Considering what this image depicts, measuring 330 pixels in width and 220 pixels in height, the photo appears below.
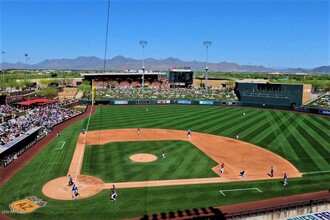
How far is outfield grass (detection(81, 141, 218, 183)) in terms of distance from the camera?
28.5 metres

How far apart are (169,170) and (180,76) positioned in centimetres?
9033

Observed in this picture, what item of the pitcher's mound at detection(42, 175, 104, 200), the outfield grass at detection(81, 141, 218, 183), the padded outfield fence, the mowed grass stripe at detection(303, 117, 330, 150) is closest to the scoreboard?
the padded outfield fence

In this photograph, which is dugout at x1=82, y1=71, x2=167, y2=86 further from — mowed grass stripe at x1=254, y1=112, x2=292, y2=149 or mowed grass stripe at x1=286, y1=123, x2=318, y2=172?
mowed grass stripe at x1=286, y1=123, x2=318, y2=172

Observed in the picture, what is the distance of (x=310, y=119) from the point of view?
6144 cm

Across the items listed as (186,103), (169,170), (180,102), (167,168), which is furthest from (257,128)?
(180,102)

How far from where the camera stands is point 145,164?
104 feet

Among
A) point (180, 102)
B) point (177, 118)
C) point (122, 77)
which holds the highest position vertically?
point (122, 77)

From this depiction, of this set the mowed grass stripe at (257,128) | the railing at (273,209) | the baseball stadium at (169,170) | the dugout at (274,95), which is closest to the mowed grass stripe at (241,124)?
the baseball stadium at (169,170)

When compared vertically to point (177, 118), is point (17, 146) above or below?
below

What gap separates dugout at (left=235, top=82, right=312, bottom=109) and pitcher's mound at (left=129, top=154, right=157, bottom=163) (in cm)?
5255

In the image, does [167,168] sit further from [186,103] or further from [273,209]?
[186,103]

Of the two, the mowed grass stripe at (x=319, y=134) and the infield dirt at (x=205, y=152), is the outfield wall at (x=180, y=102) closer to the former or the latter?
the mowed grass stripe at (x=319, y=134)

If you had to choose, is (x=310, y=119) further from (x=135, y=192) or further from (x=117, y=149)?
(x=135, y=192)

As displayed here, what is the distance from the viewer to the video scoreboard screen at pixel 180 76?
384ft
